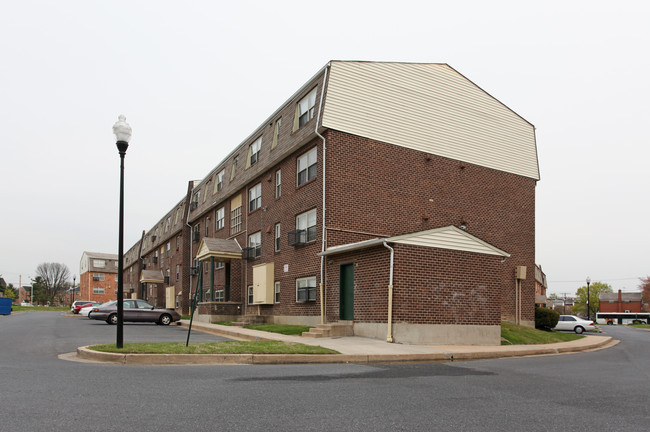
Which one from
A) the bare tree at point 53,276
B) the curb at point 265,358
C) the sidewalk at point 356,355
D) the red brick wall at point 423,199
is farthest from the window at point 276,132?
the bare tree at point 53,276

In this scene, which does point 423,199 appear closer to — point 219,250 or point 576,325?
point 219,250

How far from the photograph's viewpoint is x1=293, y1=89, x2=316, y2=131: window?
929 inches

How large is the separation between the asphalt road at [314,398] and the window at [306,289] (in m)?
10.7

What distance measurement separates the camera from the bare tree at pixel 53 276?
13600 cm

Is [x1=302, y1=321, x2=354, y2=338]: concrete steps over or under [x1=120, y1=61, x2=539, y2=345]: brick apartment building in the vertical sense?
under

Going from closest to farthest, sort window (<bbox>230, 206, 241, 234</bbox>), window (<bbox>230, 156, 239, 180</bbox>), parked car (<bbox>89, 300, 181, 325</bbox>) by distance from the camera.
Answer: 1. parked car (<bbox>89, 300, 181, 325</bbox>)
2. window (<bbox>230, 206, 241, 234</bbox>)
3. window (<bbox>230, 156, 239, 180</bbox>)

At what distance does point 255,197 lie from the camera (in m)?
29.7

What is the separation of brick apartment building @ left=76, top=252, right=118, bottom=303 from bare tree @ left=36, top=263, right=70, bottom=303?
3853 cm

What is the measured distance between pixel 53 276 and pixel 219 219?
118 metres

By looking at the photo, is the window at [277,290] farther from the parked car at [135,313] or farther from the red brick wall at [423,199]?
the parked car at [135,313]

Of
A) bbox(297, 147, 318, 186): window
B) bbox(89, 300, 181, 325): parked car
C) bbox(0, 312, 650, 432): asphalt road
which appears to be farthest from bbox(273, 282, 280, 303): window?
bbox(0, 312, 650, 432): asphalt road

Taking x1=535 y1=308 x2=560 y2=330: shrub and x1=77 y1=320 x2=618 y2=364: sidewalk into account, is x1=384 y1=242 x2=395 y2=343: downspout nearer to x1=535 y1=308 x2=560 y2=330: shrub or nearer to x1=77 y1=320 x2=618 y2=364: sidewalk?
x1=77 y1=320 x2=618 y2=364: sidewalk

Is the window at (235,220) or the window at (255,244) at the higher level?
the window at (235,220)

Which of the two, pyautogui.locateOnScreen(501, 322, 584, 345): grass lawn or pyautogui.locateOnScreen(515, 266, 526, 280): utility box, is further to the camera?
pyautogui.locateOnScreen(515, 266, 526, 280): utility box
